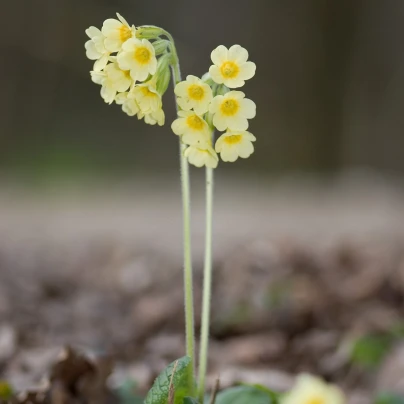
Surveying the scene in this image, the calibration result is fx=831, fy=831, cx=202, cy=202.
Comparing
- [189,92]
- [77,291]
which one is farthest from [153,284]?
[189,92]

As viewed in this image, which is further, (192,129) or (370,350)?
(370,350)

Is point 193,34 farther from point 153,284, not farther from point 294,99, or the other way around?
point 153,284

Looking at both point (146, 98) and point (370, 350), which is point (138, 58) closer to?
point (146, 98)

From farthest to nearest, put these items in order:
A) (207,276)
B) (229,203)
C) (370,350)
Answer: (229,203), (370,350), (207,276)

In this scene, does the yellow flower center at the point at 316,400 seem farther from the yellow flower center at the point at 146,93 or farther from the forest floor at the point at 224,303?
the yellow flower center at the point at 146,93

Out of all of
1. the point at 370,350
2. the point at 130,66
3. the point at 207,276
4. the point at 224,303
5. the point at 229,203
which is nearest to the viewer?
the point at 130,66

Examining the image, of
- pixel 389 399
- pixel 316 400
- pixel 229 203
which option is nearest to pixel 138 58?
pixel 316 400
